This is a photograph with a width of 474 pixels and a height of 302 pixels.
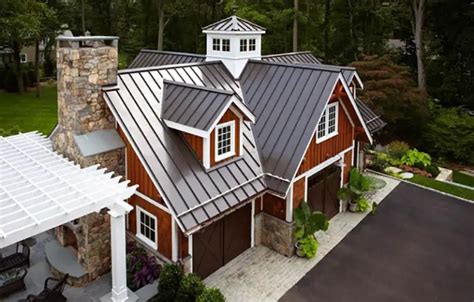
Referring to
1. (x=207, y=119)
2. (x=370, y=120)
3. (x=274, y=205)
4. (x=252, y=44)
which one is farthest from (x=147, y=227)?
(x=370, y=120)

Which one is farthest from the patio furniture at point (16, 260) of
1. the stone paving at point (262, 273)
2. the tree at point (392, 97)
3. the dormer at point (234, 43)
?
the tree at point (392, 97)

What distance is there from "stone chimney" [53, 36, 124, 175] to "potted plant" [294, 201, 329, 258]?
547cm

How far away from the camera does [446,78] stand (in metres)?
30.2

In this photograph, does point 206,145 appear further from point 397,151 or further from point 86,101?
point 397,151

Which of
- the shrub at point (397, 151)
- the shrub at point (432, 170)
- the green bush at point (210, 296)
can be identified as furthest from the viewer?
the shrub at point (397, 151)

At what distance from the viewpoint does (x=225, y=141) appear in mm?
11727

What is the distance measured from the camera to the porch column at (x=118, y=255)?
9477mm

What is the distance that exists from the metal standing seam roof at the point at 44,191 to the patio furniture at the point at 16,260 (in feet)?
8.41

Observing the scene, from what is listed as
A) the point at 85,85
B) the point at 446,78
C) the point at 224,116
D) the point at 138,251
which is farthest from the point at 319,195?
the point at 446,78

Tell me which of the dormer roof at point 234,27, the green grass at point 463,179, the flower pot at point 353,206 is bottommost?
the green grass at point 463,179

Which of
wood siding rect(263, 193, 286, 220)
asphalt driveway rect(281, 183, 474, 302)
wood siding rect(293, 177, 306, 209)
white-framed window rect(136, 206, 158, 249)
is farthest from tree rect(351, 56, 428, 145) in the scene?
white-framed window rect(136, 206, 158, 249)

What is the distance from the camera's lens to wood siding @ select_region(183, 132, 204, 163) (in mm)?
11055

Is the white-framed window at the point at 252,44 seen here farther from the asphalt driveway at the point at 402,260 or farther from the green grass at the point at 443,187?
the green grass at the point at 443,187

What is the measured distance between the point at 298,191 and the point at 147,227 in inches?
184
